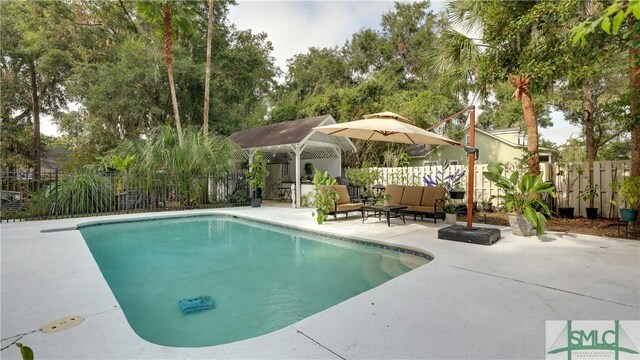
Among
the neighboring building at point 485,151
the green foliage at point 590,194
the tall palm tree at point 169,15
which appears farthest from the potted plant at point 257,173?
the neighboring building at point 485,151

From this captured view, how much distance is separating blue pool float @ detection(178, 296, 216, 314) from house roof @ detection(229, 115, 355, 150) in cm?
872

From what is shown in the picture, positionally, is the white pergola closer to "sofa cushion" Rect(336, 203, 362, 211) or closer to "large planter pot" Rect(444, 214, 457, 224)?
"sofa cushion" Rect(336, 203, 362, 211)

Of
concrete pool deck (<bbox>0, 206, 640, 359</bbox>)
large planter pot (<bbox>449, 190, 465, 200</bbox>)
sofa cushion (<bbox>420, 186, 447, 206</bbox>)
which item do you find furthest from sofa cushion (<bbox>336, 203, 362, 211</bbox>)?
concrete pool deck (<bbox>0, 206, 640, 359</bbox>)

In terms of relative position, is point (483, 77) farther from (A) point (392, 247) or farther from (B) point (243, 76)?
(B) point (243, 76)

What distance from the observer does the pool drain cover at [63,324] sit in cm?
265

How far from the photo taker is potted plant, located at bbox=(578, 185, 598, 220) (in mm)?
8383

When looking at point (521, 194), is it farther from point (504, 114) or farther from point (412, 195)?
point (504, 114)

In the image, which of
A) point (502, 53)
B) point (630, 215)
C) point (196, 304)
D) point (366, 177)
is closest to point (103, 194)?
point (196, 304)

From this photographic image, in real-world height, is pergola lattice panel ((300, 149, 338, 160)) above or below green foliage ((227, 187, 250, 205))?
above

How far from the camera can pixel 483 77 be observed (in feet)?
25.2

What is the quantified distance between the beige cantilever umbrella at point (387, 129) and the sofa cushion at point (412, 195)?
1396mm

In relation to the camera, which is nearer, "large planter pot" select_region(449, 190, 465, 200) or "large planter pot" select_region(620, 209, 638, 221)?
"large planter pot" select_region(620, 209, 638, 221)

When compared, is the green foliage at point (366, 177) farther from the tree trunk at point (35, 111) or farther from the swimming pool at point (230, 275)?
the tree trunk at point (35, 111)

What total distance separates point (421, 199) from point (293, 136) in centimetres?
656
